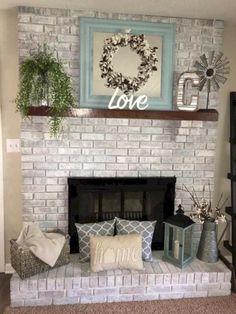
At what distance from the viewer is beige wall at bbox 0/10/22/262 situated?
2715 mm

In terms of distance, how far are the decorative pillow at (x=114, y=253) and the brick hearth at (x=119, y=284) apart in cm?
6

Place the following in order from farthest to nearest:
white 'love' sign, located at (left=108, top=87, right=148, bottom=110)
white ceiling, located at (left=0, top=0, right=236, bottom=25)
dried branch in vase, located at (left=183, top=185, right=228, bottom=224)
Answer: dried branch in vase, located at (left=183, top=185, right=228, bottom=224), white 'love' sign, located at (left=108, top=87, right=148, bottom=110), white ceiling, located at (left=0, top=0, right=236, bottom=25)

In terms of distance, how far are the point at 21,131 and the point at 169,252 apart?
67.4 inches

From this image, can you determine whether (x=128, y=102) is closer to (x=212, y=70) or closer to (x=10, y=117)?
(x=212, y=70)

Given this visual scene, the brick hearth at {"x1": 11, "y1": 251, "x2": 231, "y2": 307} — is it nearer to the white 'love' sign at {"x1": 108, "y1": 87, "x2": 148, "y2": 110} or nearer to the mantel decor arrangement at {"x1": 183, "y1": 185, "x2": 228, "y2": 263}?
the mantel decor arrangement at {"x1": 183, "y1": 185, "x2": 228, "y2": 263}

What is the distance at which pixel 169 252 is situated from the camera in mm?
2840

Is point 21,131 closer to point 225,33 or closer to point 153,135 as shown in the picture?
point 153,135

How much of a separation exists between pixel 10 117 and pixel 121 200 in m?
1.26

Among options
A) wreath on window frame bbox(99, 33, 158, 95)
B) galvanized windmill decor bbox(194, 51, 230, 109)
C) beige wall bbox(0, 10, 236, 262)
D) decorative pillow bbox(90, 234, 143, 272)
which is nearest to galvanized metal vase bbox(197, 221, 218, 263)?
beige wall bbox(0, 10, 236, 262)

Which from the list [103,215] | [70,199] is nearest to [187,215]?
[103,215]

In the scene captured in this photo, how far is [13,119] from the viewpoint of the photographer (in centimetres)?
282

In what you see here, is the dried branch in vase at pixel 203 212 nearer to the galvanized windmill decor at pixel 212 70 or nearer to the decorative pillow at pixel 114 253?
the decorative pillow at pixel 114 253

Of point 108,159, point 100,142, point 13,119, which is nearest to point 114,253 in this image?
point 108,159

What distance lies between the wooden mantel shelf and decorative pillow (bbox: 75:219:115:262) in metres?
0.95
